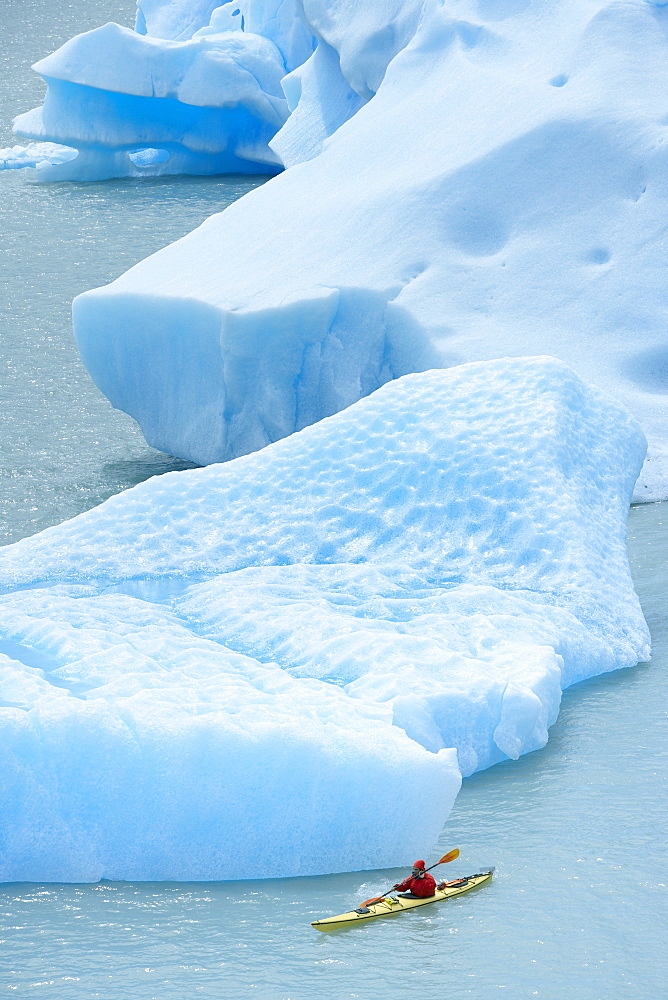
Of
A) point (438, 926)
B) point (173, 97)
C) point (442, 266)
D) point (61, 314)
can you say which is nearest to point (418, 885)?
point (438, 926)

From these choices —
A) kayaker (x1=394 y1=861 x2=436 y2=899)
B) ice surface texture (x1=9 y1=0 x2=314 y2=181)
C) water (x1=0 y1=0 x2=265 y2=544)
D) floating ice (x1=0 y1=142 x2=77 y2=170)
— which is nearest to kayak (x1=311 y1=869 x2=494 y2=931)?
kayaker (x1=394 y1=861 x2=436 y2=899)

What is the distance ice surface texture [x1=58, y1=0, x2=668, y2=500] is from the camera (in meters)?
7.00

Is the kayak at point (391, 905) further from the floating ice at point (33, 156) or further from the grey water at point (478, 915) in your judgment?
the floating ice at point (33, 156)

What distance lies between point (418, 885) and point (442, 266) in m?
4.53

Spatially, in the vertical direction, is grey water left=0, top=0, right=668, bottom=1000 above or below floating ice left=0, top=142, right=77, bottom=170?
above

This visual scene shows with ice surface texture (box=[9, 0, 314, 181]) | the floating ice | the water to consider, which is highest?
ice surface texture (box=[9, 0, 314, 181])

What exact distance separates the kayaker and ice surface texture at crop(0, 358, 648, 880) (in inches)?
9.9

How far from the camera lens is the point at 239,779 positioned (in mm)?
3668

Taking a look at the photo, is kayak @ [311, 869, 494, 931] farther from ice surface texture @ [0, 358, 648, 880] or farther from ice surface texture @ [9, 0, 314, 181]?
ice surface texture @ [9, 0, 314, 181]

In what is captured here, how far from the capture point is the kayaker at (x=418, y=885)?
3.35 meters

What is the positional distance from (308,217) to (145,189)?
23.0 feet

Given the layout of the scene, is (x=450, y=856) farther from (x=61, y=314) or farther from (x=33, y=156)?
(x=33, y=156)

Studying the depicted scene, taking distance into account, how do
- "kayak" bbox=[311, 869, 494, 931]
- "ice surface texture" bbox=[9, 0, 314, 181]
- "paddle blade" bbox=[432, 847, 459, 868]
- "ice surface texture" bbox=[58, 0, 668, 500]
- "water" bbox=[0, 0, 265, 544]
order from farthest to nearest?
"ice surface texture" bbox=[9, 0, 314, 181] < "water" bbox=[0, 0, 265, 544] < "ice surface texture" bbox=[58, 0, 668, 500] < "paddle blade" bbox=[432, 847, 459, 868] < "kayak" bbox=[311, 869, 494, 931]

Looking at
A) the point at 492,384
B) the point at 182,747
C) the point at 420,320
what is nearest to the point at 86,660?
the point at 182,747
